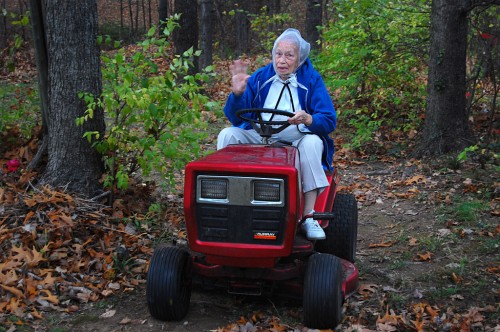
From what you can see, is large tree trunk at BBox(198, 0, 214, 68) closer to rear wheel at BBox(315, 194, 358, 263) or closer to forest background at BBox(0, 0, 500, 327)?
forest background at BBox(0, 0, 500, 327)

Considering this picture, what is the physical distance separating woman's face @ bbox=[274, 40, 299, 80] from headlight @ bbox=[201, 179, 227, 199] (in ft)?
4.44

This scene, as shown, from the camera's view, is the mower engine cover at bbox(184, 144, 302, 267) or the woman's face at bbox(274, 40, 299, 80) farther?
the woman's face at bbox(274, 40, 299, 80)

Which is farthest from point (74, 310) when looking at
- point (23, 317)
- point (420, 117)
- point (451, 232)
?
point (420, 117)

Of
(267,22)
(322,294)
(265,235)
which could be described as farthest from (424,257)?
(267,22)

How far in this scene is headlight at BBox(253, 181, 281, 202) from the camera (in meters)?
3.86

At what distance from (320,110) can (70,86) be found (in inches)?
94.9

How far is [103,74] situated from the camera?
5.58 metres

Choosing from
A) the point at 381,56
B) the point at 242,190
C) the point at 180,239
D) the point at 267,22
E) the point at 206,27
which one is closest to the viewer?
the point at 242,190

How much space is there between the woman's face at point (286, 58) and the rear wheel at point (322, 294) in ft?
5.37

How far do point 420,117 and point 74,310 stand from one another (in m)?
7.31

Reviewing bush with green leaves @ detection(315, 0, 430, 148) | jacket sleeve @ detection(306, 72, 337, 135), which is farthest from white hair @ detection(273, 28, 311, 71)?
bush with green leaves @ detection(315, 0, 430, 148)

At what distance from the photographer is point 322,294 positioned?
388 cm

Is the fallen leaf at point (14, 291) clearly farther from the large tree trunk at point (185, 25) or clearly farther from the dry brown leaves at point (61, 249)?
the large tree trunk at point (185, 25)

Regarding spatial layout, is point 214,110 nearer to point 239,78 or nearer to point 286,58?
point 239,78
